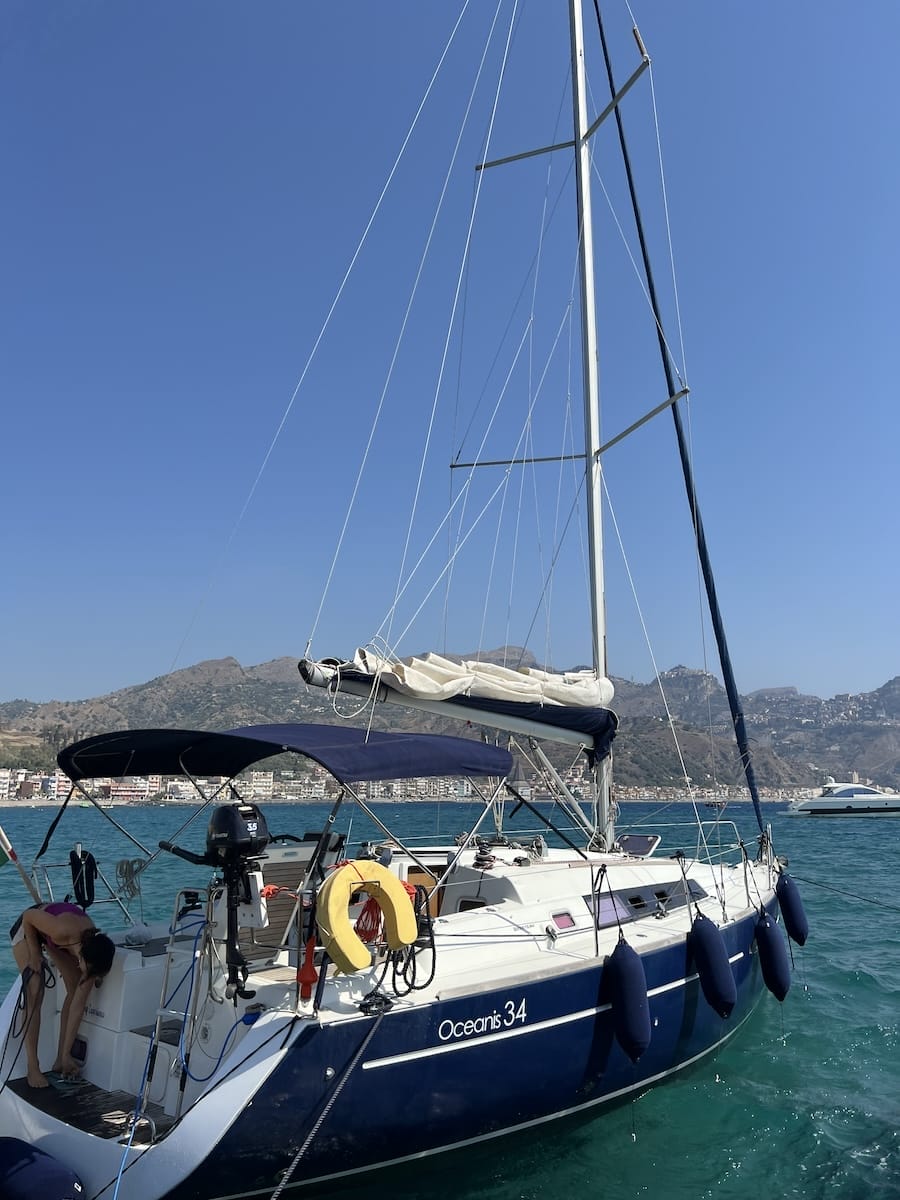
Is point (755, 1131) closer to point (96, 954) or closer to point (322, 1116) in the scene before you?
point (322, 1116)

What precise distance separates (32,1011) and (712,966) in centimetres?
505

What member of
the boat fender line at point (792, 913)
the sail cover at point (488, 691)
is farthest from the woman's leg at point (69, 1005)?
the boat fender line at point (792, 913)

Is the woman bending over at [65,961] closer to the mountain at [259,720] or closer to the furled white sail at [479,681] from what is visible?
the furled white sail at [479,681]

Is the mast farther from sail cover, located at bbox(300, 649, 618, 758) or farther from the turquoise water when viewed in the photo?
the turquoise water

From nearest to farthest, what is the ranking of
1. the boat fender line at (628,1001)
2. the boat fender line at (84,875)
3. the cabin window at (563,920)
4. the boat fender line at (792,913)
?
1. the boat fender line at (628,1001)
2. the boat fender line at (84,875)
3. the cabin window at (563,920)
4. the boat fender line at (792,913)

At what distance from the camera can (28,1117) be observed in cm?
486

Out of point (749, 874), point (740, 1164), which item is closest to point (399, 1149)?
point (740, 1164)

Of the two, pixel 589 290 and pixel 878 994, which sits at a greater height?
pixel 589 290

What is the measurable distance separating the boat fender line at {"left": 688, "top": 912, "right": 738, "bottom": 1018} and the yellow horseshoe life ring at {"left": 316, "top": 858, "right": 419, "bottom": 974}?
9.57 feet

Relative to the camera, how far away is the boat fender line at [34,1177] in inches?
163

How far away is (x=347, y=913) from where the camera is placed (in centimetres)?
503

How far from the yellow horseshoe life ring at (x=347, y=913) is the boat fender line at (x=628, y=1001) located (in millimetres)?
1764

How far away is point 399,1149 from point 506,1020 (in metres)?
0.98

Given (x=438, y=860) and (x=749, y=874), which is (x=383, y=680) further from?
(x=749, y=874)
